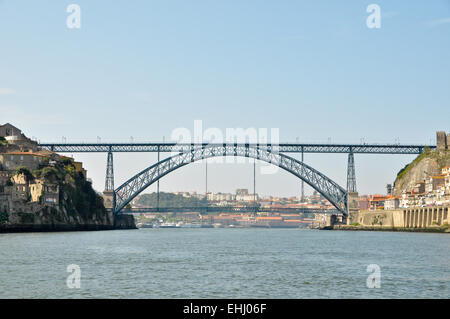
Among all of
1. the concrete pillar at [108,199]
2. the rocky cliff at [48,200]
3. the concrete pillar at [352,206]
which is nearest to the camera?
the rocky cliff at [48,200]

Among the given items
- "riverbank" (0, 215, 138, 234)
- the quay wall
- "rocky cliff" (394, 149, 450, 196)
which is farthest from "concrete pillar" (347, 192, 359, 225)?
"riverbank" (0, 215, 138, 234)

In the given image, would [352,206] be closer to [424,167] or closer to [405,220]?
[424,167]

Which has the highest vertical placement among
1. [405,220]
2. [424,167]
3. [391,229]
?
[424,167]

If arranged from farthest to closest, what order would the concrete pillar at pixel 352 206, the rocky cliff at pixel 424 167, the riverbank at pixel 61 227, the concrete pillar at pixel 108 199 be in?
1. the concrete pillar at pixel 108 199
2. the concrete pillar at pixel 352 206
3. the rocky cliff at pixel 424 167
4. the riverbank at pixel 61 227

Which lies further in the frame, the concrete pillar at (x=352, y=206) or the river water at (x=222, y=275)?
the concrete pillar at (x=352, y=206)

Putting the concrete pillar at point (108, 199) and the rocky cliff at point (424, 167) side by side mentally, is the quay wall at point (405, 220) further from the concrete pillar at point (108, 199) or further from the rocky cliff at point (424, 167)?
the concrete pillar at point (108, 199)

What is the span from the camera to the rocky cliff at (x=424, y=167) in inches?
3939

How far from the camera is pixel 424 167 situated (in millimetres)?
101875

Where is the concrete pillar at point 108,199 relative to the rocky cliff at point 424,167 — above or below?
below

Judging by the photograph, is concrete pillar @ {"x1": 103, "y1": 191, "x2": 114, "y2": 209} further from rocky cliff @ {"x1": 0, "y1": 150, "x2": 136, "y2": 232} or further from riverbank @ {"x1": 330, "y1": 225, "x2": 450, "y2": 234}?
riverbank @ {"x1": 330, "y1": 225, "x2": 450, "y2": 234}

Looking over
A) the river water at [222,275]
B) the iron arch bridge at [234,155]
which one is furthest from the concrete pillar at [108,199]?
the river water at [222,275]

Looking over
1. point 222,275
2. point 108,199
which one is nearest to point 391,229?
point 108,199

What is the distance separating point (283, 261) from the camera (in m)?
36.3
